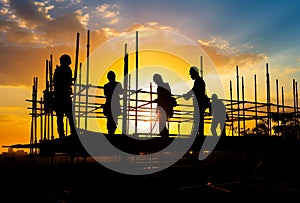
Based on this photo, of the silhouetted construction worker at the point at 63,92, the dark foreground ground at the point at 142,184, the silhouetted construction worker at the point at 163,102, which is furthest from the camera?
the silhouetted construction worker at the point at 163,102

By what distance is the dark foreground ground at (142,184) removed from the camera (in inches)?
276

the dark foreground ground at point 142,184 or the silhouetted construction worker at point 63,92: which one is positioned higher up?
the silhouetted construction worker at point 63,92

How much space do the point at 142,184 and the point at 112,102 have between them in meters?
2.97

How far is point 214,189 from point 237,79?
10933 mm

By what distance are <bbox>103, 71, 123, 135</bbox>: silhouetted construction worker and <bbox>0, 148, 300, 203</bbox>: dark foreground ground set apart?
6.30 feet

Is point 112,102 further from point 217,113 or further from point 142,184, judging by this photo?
point 217,113

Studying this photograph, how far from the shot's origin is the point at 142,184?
405 inches

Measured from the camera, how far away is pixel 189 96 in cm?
1010

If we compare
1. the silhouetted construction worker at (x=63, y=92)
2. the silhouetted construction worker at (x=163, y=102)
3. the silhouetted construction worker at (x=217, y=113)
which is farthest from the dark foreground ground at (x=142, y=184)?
the silhouetted construction worker at (x=63, y=92)

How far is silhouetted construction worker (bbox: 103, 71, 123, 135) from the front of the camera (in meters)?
8.90

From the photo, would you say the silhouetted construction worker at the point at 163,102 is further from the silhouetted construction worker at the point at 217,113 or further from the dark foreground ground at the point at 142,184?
the silhouetted construction worker at the point at 217,113

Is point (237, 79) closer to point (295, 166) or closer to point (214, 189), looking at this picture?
point (295, 166)

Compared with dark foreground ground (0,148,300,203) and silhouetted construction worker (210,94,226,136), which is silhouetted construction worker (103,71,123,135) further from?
silhouetted construction worker (210,94,226,136)

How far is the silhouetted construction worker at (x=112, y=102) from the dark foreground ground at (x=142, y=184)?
6.30 ft
